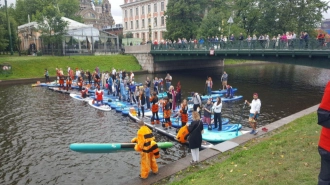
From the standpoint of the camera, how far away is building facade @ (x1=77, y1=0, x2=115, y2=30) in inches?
4392

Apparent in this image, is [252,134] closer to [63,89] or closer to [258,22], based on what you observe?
[63,89]

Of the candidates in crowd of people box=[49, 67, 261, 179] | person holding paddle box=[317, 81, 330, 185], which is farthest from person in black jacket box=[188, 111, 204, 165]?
person holding paddle box=[317, 81, 330, 185]

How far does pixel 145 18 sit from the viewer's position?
80.6 m

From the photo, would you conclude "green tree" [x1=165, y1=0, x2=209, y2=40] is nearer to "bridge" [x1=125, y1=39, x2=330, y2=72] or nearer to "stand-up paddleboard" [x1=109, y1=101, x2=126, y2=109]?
"bridge" [x1=125, y1=39, x2=330, y2=72]

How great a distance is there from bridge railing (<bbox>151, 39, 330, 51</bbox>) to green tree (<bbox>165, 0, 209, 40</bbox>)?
15891 mm

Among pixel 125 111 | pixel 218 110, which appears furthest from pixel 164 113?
pixel 125 111

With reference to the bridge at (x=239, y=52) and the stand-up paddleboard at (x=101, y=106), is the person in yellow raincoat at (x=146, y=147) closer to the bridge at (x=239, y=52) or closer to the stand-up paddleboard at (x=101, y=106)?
the stand-up paddleboard at (x=101, y=106)

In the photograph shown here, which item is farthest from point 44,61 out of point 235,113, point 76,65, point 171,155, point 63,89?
point 171,155

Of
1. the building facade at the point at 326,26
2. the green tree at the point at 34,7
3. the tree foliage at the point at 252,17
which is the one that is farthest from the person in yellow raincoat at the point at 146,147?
the building facade at the point at 326,26

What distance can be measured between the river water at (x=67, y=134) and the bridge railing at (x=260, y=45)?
440 cm

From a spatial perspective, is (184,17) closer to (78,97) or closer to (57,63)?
(57,63)

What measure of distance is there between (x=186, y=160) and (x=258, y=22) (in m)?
44.3

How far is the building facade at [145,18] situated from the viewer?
75.4 meters

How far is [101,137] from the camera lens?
537 inches
